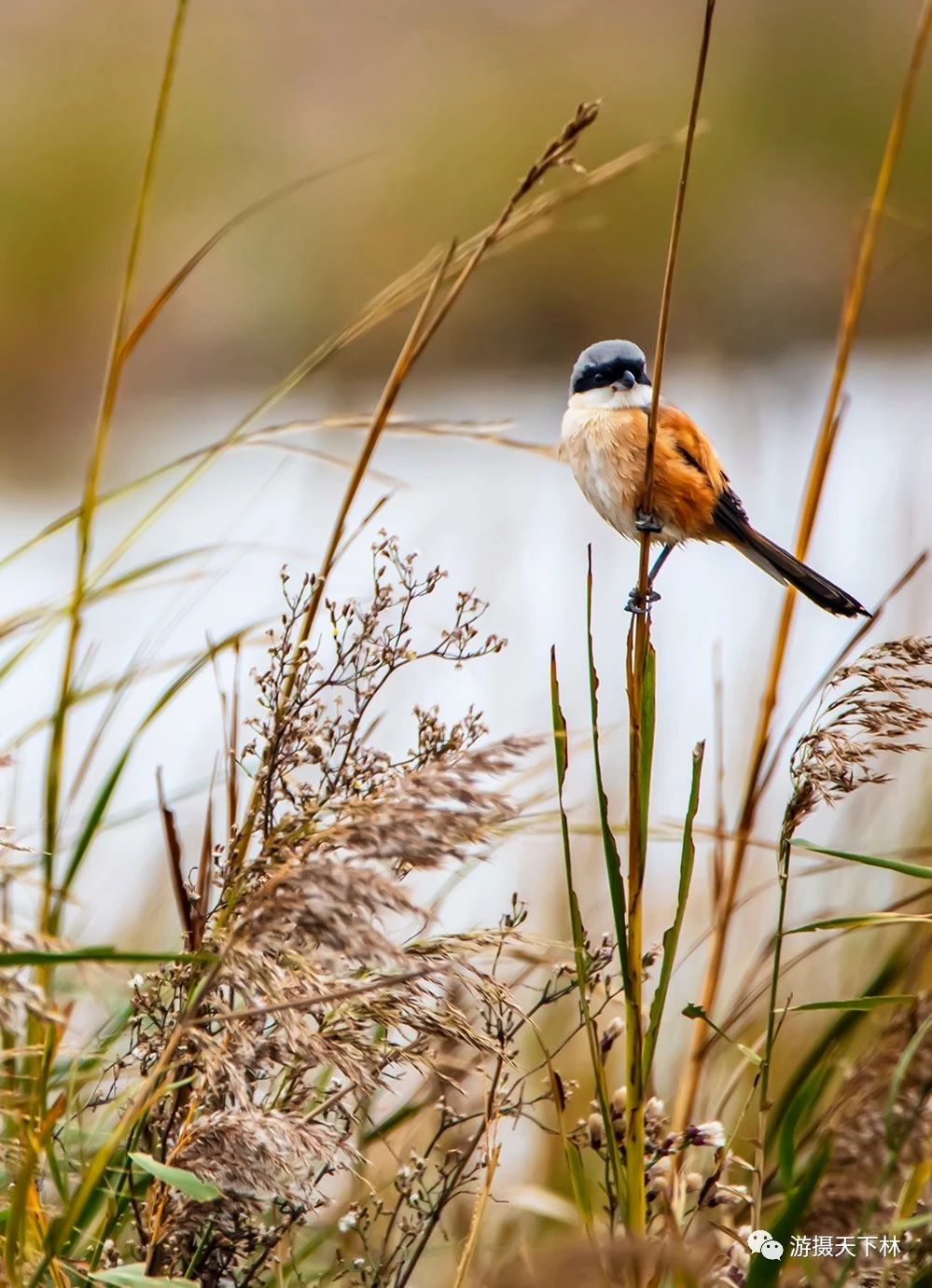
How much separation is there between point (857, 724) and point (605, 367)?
66 cm

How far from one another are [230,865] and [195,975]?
9 cm

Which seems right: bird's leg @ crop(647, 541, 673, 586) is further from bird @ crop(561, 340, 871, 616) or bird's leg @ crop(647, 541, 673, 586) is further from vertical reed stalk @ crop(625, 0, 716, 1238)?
vertical reed stalk @ crop(625, 0, 716, 1238)

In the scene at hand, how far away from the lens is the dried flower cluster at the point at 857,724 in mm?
1156

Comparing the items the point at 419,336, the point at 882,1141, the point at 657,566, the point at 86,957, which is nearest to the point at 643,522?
the point at 657,566

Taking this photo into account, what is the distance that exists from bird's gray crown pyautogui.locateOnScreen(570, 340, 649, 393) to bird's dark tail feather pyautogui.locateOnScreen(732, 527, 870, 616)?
0.24m

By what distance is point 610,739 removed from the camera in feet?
8.13

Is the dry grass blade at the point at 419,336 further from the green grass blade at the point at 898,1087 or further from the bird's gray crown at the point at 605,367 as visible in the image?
the green grass blade at the point at 898,1087

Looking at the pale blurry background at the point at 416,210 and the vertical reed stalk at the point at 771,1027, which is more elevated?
the pale blurry background at the point at 416,210

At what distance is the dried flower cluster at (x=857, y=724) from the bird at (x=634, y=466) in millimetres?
417

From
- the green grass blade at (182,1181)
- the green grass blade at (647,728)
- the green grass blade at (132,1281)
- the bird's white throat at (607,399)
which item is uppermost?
the bird's white throat at (607,399)

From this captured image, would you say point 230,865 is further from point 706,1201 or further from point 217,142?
point 217,142

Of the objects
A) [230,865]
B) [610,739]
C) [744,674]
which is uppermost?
[744,674]

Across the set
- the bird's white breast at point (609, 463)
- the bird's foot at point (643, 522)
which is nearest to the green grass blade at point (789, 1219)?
the bird's foot at point (643, 522)

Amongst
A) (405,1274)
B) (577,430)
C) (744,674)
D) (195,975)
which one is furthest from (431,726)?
(744,674)
